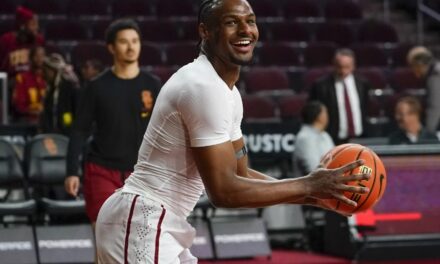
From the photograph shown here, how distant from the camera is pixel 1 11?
41.7 feet

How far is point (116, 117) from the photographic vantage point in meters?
6.02

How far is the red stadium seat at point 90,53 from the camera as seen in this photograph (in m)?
11.4

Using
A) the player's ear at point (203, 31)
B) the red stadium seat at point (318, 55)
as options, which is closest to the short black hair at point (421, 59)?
the red stadium seat at point (318, 55)

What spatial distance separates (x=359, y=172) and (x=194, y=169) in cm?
62

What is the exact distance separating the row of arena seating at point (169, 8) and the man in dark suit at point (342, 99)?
4208 mm

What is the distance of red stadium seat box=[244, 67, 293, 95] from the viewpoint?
11.5m

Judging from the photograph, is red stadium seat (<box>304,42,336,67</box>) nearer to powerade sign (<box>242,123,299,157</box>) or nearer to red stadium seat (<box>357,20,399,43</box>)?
red stadium seat (<box>357,20,399,43</box>)

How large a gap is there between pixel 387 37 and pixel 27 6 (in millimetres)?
4759

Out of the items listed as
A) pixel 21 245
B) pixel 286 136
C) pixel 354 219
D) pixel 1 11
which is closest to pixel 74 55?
pixel 1 11

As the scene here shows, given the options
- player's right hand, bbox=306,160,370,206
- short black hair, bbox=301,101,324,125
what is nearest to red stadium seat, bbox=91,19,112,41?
short black hair, bbox=301,101,324,125

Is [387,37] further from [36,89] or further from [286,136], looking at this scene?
[36,89]

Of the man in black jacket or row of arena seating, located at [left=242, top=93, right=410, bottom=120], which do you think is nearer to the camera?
the man in black jacket

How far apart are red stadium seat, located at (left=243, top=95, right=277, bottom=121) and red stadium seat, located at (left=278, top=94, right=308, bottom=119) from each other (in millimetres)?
171

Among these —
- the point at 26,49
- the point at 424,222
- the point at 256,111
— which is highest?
the point at 26,49
